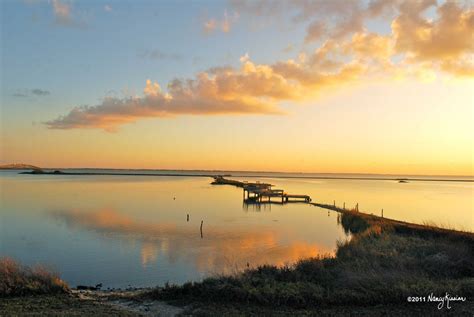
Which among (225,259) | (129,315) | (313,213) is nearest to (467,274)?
(225,259)

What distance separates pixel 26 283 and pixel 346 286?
31.9 ft

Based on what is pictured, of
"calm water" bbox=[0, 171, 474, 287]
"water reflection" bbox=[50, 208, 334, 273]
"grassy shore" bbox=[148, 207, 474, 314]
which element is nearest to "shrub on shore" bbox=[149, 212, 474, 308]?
"grassy shore" bbox=[148, 207, 474, 314]

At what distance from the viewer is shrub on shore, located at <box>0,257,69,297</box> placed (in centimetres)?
1121

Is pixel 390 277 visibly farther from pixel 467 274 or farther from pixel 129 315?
pixel 129 315

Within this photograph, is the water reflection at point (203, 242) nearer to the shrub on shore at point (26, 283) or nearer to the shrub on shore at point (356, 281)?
the shrub on shore at point (356, 281)

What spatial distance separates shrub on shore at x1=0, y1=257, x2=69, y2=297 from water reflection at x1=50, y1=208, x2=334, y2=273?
742 cm

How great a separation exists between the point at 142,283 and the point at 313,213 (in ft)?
96.8

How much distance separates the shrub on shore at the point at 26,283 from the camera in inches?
441

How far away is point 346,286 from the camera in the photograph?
1164cm

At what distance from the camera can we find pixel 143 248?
22875 mm

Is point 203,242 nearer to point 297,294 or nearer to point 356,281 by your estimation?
point 356,281

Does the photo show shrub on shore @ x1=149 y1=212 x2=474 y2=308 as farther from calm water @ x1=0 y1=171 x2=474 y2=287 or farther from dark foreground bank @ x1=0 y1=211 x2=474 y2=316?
calm water @ x1=0 y1=171 x2=474 y2=287

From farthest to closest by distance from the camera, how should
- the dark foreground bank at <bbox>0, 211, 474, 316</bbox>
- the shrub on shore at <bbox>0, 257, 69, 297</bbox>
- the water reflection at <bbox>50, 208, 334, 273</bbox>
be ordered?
the water reflection at <bbox>50, 208, 334, 273</bbox>
the shrub on shore at <bbox>0, 257, 69, 297</bbox>
the dark foreground bank at <bbox>0, 211, 474, 316</bbox>

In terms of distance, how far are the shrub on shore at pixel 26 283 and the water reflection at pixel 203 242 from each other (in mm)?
7421
